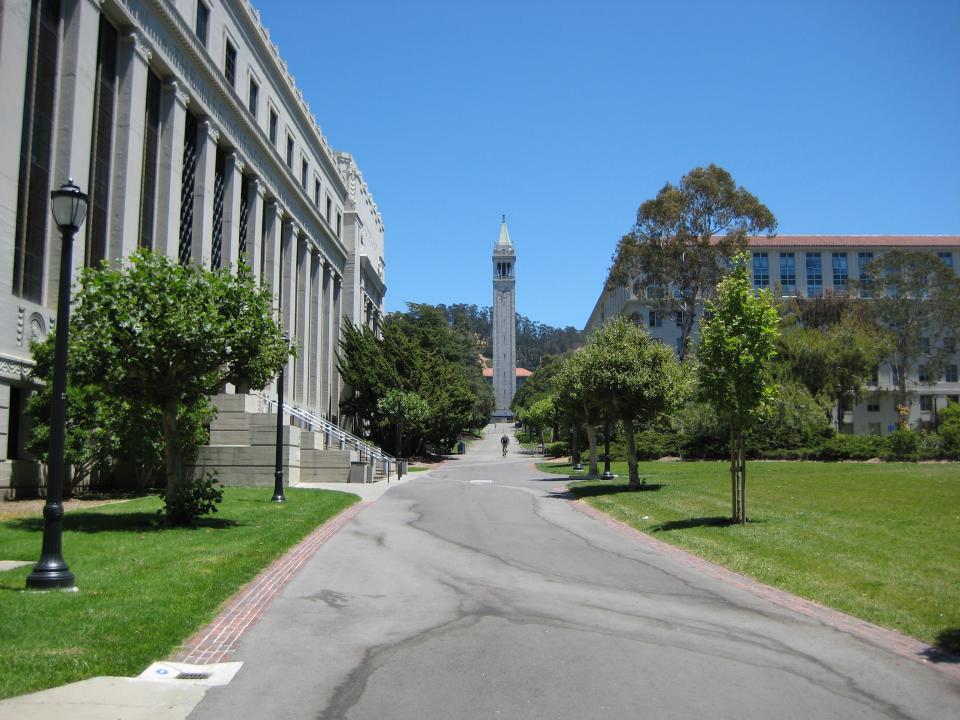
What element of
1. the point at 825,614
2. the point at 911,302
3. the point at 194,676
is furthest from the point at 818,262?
the point at 194,676

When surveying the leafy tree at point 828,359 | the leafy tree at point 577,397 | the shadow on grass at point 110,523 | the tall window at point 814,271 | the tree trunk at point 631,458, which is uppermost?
the tall window at point 814,271

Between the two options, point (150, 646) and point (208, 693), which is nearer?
point (208, 693)

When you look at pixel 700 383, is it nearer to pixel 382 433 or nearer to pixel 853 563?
pixel 853 563

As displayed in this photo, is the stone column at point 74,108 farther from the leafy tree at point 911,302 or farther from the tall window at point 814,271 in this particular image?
the tall window at point 814,271

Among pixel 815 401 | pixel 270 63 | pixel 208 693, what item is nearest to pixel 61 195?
pixel 208 693

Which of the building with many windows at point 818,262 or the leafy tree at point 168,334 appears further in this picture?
the building with many windows at point 818,262

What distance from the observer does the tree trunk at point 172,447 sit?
15875 mm

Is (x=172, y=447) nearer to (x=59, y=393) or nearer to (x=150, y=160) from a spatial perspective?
(x=59, y=393)

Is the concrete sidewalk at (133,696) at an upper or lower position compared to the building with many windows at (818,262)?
lower

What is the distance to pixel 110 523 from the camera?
1579 cm

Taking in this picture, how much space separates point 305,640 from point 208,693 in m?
1.72

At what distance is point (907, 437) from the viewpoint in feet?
141

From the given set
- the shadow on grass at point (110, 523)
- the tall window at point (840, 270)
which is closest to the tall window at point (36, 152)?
the shadow on grass at point (110, 523)

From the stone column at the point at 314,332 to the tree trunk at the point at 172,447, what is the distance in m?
31.1
